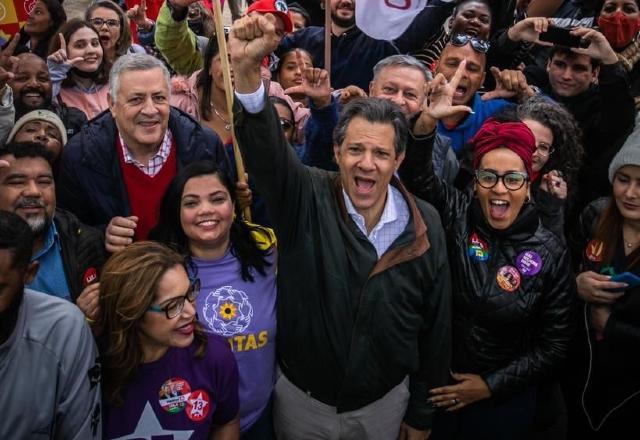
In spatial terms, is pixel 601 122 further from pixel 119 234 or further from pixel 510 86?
pixel 119 234

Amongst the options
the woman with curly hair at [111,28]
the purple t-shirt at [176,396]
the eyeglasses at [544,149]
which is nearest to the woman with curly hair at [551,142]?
the eyeglasses at [544,149]

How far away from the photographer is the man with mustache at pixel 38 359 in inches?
83.2

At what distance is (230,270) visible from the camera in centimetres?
292

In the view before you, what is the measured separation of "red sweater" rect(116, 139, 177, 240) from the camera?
11.0 ft

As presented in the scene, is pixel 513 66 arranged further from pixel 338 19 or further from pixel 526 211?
pixel 526 211

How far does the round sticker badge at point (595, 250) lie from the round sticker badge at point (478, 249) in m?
0.69

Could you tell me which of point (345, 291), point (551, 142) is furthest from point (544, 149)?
point (345, 291)

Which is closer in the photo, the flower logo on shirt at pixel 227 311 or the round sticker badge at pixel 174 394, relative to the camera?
the round sticker badge at pixel 174 394

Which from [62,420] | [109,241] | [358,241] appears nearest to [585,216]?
[358,241]

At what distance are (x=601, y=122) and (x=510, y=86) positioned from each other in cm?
62

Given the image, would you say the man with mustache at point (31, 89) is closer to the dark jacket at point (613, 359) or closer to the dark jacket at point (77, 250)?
the dark jacket at point (77, 250)

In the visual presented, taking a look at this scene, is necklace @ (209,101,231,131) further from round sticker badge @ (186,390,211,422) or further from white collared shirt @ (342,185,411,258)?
round sticker badge @ (186,390,211,422)

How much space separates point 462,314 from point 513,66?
9.51 ft

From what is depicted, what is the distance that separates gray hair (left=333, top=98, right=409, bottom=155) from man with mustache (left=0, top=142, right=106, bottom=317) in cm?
118
